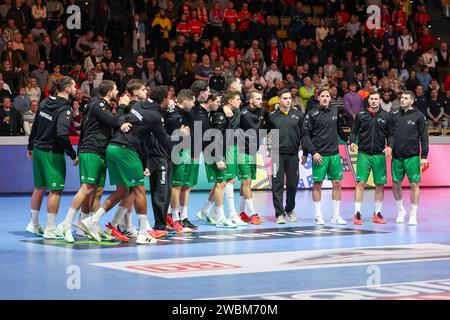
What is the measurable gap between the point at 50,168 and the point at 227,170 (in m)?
3.22

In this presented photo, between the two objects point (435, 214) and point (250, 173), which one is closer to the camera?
point (250, 173)

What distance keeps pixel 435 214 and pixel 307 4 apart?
52.6ft

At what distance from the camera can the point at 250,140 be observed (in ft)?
52.9

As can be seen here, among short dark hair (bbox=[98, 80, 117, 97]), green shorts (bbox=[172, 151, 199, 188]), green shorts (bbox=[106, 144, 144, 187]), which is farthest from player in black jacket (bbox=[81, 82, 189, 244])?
green shorts (bbox=[172, 151, 199, 188])

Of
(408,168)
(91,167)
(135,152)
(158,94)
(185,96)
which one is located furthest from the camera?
(408,168)

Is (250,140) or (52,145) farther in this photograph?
(250,140)

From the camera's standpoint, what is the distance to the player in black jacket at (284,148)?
16406 millimetres

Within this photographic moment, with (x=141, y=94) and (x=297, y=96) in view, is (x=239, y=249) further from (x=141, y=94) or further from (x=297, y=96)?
(x=297, y=96)

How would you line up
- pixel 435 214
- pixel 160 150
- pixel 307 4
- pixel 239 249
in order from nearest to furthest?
1. pixel 239 249
2. pixel 160 150
3. pixel 435 214
4. pixel 307 4

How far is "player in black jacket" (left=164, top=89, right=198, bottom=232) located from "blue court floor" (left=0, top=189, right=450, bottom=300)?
441 millimetres

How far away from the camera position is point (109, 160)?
13320 mm

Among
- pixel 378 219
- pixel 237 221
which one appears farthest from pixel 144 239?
pixel 378 219

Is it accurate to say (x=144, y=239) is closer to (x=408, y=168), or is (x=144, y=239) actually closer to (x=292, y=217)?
(x=292, y=217)
